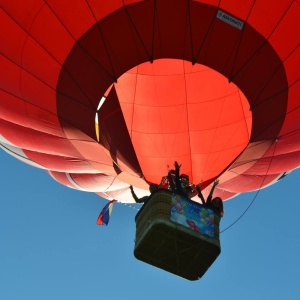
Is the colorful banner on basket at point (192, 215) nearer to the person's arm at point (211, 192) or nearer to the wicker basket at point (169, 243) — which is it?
the wicker basket at point (169, 243)

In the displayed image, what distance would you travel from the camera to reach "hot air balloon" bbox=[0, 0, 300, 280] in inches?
320

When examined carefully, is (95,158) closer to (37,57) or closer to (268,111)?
(37,57)

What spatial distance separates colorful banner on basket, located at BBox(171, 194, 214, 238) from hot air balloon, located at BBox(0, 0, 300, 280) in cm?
148

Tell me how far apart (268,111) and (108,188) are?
8.85 ft

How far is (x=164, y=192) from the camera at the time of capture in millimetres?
8125

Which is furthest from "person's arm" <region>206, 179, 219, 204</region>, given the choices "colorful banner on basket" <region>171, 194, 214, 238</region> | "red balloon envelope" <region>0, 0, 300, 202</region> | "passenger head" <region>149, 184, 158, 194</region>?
"passenger head" <region>149, 184, 158, 194</region>

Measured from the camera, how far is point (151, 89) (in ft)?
30.8

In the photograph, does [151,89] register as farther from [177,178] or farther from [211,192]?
[211,192]

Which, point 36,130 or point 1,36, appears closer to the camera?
point 1,36

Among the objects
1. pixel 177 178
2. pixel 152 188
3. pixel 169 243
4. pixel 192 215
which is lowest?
pixel 169 243

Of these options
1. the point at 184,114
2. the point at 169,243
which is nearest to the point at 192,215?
the point at 169,243

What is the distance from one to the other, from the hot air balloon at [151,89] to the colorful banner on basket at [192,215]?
1.48 m

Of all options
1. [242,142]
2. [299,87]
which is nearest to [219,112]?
[242,142]

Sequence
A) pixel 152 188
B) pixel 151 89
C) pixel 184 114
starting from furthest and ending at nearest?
pixel 184 114
pixel 151 89
pixel 152 188
